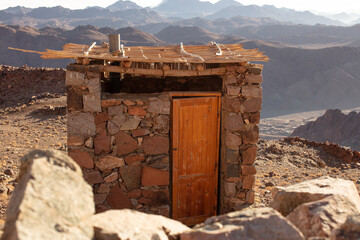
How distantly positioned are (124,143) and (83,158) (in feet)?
2.08

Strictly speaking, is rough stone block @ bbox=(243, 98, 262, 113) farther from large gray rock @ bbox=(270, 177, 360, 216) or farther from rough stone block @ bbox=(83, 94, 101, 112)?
rough stone block @ bbox=(83, 94, 101, 112)

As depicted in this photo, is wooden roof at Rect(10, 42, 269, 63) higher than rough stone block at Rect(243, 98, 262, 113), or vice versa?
wooden roof at Rect(10, 42, 269, 63)

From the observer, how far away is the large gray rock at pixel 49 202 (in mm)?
2074

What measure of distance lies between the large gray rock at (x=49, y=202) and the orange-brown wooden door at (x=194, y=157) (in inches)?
A: 114

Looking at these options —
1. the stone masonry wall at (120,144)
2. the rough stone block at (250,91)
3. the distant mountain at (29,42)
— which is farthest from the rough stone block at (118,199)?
the distant mountain at (29,42)

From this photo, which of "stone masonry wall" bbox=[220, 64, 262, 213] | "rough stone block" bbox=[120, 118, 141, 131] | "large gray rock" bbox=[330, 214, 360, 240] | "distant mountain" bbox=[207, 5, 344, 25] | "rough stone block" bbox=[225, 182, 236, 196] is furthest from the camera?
"distant mountain" bbox=[207, 5, 344, 25]

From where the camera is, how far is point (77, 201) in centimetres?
239

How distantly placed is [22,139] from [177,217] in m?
6.65

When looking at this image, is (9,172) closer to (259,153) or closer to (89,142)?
(89,142)

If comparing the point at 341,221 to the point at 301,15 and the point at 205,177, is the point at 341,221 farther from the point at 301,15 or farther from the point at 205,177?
the point at 301,15

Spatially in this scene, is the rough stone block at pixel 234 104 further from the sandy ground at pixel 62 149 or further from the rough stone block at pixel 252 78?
the sandy ground at pixel 62 149

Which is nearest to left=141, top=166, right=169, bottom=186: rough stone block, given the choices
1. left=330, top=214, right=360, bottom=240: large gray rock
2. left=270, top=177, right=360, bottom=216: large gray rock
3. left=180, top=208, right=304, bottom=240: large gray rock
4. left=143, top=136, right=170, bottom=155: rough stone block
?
left=143, top=136, right=170, bottom=155: rough stone block

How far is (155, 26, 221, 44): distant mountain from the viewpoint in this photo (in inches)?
2729

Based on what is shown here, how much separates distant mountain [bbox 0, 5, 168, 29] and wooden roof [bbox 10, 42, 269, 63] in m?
94.1
